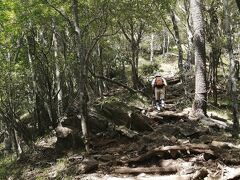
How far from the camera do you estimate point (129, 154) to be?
13.6 m

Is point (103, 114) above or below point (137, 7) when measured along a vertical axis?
below

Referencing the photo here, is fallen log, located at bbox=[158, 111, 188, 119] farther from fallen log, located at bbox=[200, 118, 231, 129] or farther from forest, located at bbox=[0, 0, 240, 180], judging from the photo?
fallen log, located at bbox=[200, 118, 231, 129]

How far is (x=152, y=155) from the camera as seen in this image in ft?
41.5

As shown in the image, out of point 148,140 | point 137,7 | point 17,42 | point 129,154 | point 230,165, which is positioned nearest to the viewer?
point 230,165

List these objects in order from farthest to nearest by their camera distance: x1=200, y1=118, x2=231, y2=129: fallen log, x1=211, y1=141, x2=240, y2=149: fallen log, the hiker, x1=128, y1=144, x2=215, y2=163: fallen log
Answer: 1. the hiker
2. x1=200, y1=118, x2=231, y2=129: fallen log
3. x1=211, y1=141, x2=240, y2=149: fallen log
4. x1=128, y1=144, x2=215, y2=163: fallen log

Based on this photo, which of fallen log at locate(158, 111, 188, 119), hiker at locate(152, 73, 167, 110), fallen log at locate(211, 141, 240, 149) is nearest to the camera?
fallen log at locate(211, 141, 240, 149)

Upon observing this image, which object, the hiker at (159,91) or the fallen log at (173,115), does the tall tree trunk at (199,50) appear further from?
the hiker at (159,91)

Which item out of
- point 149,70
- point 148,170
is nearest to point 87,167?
point 148,170

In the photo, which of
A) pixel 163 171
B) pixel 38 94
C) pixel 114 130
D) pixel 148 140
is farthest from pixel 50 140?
pixel 163 171

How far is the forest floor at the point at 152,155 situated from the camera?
11.4 m

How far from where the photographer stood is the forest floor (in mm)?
11375

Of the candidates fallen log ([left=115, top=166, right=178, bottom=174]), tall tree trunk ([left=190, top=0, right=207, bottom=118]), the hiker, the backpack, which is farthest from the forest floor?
the backpack

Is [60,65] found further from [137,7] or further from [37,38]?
[137,7]

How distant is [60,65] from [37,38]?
2.20 m
